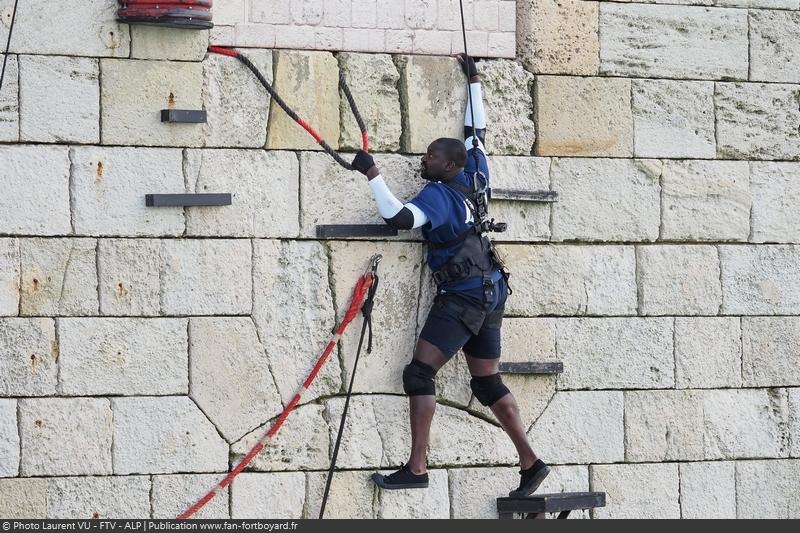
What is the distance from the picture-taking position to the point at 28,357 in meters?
7.37

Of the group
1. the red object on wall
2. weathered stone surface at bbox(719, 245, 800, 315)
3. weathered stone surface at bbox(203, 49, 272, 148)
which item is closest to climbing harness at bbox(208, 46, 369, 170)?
weathered stone surface at bbox(203, 49, 272, 148)

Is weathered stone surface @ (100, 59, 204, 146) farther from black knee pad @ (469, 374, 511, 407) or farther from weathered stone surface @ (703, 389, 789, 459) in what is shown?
weathered stone surface @ (703, 389, 789, 459)

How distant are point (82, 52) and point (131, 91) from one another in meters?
0.32

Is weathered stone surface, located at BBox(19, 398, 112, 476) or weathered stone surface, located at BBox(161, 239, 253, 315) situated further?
weathered stone surface, located at BBox(161, 239, 253, 315)

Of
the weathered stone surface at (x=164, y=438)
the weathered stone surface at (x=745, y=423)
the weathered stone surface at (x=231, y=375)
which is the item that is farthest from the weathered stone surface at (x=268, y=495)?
the weathered stone surface at (x=745, y=423)

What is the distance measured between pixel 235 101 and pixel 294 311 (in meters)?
1.20

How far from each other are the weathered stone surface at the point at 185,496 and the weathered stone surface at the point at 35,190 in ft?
4.74

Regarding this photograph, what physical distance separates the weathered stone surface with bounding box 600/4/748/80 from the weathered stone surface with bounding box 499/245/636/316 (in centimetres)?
112

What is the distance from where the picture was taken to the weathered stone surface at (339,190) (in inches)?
310

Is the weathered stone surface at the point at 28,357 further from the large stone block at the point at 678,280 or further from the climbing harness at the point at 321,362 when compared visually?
the large stone block at the point at 678,280

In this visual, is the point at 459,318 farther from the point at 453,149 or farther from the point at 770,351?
the point at 770,351

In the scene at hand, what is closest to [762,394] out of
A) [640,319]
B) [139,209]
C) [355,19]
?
[640,319]

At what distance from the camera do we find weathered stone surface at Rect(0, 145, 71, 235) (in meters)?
7.34

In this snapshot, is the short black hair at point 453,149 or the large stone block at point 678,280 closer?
the short black hair at point 453,149
